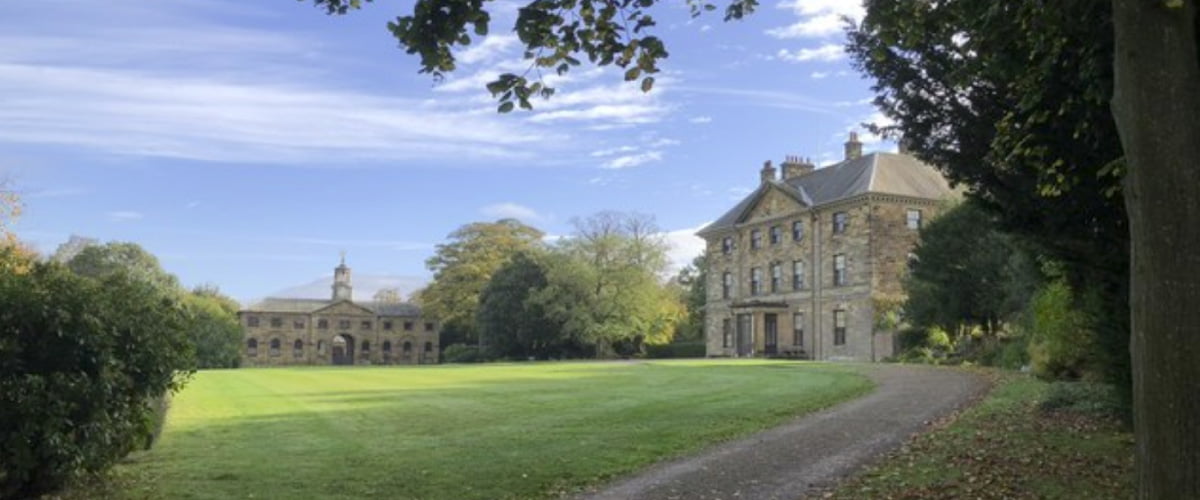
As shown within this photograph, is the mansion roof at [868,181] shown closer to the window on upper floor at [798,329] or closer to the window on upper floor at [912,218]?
the window on upper floor at [912,218]

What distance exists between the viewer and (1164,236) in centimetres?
467

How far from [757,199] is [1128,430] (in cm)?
5137

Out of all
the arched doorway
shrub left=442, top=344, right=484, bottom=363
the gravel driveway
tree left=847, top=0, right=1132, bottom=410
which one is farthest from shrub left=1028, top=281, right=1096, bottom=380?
the arched doorway

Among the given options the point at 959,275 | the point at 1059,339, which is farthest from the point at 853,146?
the point at 1059,339

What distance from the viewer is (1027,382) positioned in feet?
67.6

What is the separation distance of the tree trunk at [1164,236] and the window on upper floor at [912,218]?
49449 mm

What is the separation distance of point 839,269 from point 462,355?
35.3 m

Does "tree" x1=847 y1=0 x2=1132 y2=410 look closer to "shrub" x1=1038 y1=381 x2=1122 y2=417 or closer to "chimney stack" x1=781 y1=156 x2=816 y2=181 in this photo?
"shrub" x1=1038 y1=381 x2=1122 y2=417

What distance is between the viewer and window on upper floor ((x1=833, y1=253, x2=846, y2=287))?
5359 cm

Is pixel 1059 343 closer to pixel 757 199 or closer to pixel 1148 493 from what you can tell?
pixel 1148 493

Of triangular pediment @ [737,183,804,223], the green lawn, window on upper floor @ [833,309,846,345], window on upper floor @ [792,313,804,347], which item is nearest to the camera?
the green lawn

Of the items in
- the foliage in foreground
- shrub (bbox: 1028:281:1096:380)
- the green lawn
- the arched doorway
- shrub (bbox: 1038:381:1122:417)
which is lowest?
the arched doorway

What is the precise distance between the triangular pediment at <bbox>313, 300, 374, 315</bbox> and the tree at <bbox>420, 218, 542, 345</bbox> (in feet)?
45.0

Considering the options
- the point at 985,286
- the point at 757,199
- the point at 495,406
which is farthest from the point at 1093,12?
the point at 757,199
